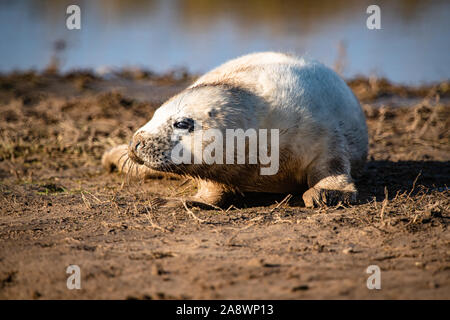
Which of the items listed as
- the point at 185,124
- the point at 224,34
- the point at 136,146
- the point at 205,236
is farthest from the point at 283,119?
the point at 224,34

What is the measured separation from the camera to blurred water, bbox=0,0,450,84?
14047mm

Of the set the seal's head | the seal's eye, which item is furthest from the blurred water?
the seal's eye

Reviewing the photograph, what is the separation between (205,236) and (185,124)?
109cm

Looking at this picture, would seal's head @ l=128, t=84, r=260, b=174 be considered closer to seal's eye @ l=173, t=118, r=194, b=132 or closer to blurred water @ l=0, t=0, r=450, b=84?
seal's eye @ l=173, t=118, r=194, b=132

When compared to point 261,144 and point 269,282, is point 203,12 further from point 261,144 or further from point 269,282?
point 269,282

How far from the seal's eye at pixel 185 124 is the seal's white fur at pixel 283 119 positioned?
5 cm

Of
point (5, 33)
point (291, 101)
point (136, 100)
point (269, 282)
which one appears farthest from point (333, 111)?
point (5, 33)

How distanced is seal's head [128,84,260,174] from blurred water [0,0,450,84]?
23.0 ft

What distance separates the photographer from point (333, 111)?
17.7ft

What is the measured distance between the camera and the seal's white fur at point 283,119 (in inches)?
191

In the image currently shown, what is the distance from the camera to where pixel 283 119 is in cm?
504

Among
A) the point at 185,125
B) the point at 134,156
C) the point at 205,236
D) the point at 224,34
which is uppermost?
the point at 224,34

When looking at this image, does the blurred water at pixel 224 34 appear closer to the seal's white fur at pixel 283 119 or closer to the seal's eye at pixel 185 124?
the seal's white fur at pixel 283 119

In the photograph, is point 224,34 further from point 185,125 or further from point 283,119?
point 185,125
